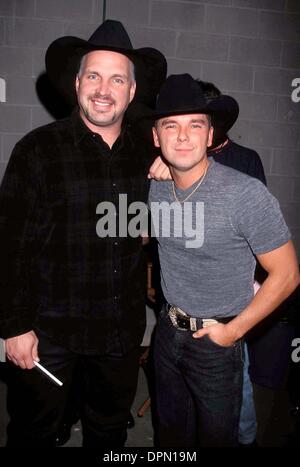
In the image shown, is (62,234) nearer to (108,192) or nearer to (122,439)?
(108,192)

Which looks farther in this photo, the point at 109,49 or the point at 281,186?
the point at 281,186

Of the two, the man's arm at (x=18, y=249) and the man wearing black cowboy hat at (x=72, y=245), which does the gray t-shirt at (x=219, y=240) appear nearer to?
the man wearing black cowboy hat at (x=72, y=245)

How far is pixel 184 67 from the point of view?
151 inches

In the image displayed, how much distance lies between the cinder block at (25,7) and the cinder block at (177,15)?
1026mm

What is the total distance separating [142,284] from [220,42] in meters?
2.58

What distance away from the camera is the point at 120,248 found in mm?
2188

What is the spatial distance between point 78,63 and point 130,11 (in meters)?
1.72

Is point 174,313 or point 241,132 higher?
point 241,132

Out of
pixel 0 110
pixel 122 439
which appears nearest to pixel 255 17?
pixel 0 110

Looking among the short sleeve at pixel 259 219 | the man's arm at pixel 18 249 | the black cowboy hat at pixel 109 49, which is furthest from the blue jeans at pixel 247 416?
the black cowboy hat at pixel 109 49

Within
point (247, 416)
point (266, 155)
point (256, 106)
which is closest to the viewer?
point (247, 416)

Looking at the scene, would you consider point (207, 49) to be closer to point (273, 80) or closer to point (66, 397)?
point (273, 80)

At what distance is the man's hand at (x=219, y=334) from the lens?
1901 mm

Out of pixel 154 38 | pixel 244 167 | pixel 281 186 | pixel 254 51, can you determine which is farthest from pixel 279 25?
pixel 244 167
